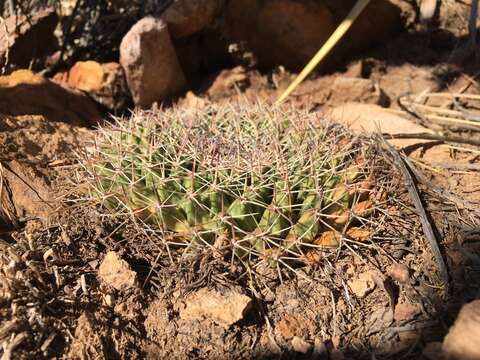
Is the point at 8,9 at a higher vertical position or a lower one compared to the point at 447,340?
higher

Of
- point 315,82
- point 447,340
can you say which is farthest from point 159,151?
point 315,82

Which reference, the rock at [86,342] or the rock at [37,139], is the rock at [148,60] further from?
the rock at [86,342]

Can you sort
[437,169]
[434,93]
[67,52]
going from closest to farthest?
[437,169]
[434,93]
[67,52]

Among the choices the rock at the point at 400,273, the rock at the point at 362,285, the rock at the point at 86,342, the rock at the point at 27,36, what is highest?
the rock at the point at 27,36

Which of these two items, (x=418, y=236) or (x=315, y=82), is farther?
(x=315, y=82)

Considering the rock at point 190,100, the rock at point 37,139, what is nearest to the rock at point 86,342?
the rock at point 37,139

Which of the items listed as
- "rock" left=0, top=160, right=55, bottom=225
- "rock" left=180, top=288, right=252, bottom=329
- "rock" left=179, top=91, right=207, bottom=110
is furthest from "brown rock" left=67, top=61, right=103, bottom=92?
"rock" left=180, top=288, right=252, bottom=329

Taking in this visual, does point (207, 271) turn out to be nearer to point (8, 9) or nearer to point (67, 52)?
point (67, 52)
